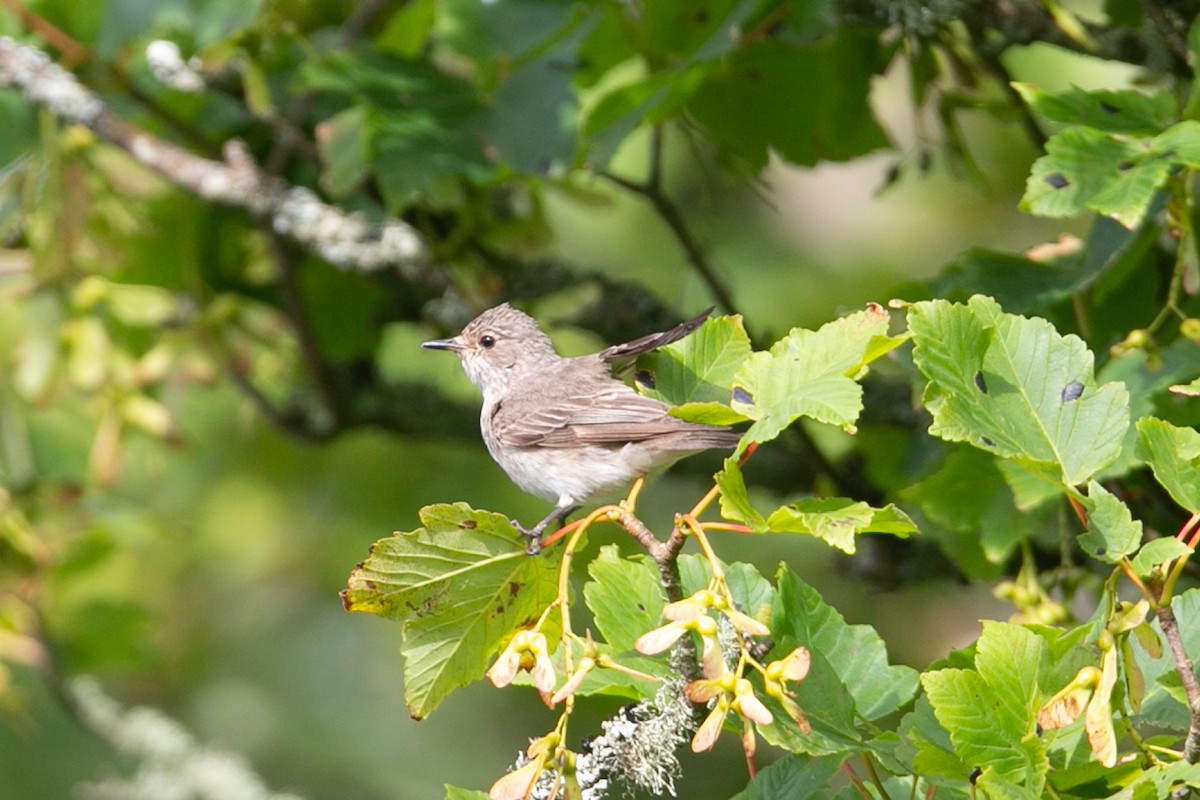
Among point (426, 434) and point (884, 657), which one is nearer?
point (884, 657)

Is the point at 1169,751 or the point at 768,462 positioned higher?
the point at 1169,751

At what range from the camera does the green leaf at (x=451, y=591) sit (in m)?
1.87

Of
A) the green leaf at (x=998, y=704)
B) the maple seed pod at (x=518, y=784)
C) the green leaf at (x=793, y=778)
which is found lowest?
the green leaf at (x=793, y=778)

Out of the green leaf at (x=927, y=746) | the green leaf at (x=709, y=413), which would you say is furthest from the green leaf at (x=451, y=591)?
the green leaf at (x=927, y=746)

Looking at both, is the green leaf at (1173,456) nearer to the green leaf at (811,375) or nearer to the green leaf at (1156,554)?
the green leaf at (1156,554)

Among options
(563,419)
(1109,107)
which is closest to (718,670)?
(1109,107)

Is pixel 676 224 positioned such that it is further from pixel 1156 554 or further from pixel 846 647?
pixel 1156 554

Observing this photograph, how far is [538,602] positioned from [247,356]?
258cm


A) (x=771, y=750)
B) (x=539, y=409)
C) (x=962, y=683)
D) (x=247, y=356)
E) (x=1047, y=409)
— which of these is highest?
(x=1047, y=409)

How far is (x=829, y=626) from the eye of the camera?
1.92 m

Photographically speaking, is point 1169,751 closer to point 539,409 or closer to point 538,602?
point 538,602

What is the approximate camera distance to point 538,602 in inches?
77.3

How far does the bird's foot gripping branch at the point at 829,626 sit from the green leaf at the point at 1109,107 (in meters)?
0.66

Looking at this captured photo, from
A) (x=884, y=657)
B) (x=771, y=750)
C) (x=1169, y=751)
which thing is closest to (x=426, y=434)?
(x=771, y=750)
